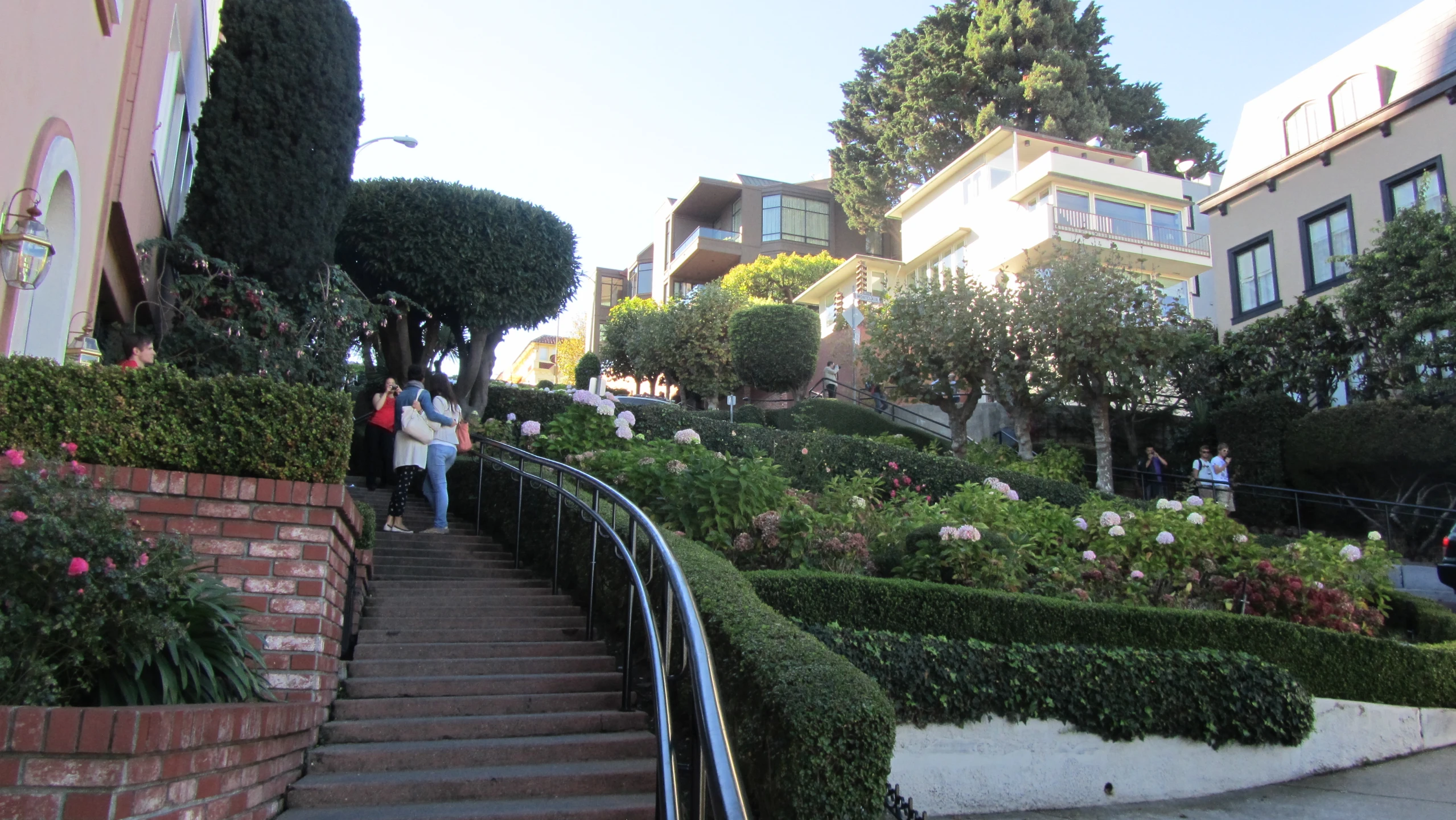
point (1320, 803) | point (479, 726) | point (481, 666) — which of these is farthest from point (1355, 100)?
point (479, 726)

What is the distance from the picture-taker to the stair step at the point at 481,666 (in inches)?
215

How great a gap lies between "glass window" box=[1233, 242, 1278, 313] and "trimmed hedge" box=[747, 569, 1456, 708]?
53.4 ft

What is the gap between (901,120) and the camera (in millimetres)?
41656

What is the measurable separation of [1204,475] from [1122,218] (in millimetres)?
14492

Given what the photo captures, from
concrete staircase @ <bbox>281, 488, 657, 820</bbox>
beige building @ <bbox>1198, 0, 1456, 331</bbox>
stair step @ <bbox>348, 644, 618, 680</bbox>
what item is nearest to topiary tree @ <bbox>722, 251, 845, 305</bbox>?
beige building @ <bbox>1198, 0, 1456, 331</bbox>

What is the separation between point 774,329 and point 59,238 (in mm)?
22012

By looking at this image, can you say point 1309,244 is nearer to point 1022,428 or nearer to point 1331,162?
point 1331,162

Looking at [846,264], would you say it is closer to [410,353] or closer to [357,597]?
[410,353]

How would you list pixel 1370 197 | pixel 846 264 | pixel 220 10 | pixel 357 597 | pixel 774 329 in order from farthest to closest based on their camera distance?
pixel 846 264
pixel 774 329
pixel 1370 197
pixel 220 10
pixel 357 597

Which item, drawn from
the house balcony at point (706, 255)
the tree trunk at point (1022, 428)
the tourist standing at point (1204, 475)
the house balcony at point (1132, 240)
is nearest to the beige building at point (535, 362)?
the house balcony at point (706, 255)

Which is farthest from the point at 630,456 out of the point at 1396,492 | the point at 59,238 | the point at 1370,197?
the point at 1370,197

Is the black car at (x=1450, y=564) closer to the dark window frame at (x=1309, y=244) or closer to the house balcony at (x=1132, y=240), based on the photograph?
the dark window frame at (x=1309, y=244)

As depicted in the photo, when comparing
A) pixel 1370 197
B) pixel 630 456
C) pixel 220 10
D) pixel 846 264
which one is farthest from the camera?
pixel 846 264

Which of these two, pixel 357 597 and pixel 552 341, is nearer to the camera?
pixel 357 597
